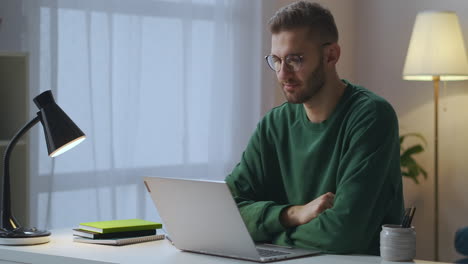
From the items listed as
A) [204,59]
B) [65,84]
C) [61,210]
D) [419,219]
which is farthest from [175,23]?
[419,219]

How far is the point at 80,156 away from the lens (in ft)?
11.8

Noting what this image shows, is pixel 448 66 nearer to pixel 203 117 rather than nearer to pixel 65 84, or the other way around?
pixel 203 117

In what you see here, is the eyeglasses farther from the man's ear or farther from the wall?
the wall

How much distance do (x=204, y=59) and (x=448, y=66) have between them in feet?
4.30

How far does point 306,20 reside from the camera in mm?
2412

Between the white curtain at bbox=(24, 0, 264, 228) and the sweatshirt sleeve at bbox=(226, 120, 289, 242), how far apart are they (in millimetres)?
1198

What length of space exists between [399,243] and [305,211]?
0.36 m

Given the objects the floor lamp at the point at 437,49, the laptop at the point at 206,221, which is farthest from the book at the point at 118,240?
the floor lamp at the point at 437,49

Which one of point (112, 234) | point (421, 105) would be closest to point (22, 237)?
point (112, 234)

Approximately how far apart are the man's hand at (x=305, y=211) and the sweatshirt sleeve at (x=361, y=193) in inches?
1.0

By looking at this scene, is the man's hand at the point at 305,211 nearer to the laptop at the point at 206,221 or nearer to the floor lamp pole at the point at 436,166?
the laptop at the point at 206,221

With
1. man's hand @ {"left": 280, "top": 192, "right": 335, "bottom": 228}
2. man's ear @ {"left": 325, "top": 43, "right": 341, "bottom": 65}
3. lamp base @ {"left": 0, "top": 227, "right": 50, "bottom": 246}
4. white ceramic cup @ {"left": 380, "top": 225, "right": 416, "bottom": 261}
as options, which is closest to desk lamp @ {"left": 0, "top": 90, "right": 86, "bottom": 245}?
lamp base @ {"left": 0, "top": 227, "right": 50, "bottom": 246}

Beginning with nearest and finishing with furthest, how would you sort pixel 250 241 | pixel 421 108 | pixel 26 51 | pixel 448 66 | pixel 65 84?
1. pixel 250 241
2. pixel 26 51
3. pixel 65 84
4. pixel 448 66
5. pixel 421 108

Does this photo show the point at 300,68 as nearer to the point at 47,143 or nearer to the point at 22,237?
the point at 47,143
